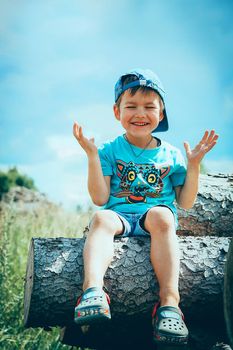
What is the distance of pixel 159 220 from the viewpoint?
2744mm

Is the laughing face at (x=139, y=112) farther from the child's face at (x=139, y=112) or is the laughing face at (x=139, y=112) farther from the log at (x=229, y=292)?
the log at (x=229, y=292)

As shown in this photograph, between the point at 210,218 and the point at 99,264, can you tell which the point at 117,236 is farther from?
the point at 210,218

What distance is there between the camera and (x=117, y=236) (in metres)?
2.91

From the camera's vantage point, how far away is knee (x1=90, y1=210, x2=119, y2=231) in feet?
8.99

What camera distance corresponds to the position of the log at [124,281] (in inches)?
106

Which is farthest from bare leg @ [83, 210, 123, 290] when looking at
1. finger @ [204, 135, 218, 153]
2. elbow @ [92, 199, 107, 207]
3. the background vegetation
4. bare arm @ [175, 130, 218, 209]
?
the background vegetation

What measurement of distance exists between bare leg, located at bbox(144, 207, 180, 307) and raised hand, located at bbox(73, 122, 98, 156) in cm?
57

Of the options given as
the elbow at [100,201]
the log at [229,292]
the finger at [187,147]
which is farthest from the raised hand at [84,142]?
the log at [229,292]

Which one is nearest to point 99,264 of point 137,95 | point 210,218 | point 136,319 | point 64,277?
point 64,277

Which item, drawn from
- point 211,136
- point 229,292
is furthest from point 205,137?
point 229,292

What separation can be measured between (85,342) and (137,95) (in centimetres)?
186

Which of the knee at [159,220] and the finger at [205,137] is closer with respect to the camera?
the knee at [159,220]

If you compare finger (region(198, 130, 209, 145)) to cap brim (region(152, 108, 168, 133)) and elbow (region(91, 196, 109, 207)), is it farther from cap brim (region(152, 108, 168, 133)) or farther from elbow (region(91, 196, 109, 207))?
elbow (region(91, 196, 109, 207))

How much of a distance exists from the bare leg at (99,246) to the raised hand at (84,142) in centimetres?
43
